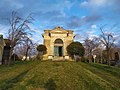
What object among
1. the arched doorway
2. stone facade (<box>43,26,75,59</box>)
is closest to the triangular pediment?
stone facade (<box>43,26,75,59</box>)

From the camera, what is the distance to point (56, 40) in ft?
144

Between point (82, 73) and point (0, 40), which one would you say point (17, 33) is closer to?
point (0, 40)

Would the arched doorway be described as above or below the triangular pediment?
below

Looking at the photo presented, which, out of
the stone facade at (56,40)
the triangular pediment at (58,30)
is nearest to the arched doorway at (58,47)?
the stone facade at (56,40)

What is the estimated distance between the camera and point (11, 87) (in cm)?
1673

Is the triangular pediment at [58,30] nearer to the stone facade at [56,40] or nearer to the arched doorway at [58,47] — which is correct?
the stone facade at [56,40]

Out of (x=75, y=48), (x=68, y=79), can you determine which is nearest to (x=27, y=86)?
(x=68, y=79)

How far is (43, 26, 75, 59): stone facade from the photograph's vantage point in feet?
140

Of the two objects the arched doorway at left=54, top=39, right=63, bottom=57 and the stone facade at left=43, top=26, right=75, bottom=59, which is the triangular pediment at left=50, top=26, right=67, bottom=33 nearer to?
the stone facade at left=43, top=26, right=75, bottom=59

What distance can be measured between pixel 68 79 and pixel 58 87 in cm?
266

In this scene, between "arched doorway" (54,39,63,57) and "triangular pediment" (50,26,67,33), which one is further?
"arched doorway" (54,39,63,57)

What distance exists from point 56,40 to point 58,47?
1676 mm

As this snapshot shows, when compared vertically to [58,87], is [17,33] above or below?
above

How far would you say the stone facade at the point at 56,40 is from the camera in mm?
42819
